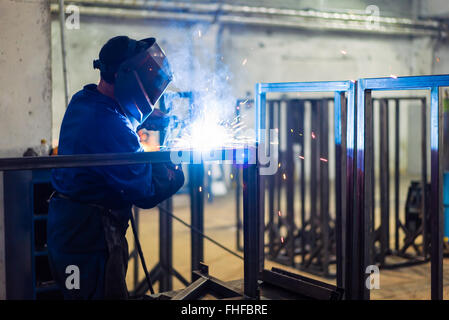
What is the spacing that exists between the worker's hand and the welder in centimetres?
31

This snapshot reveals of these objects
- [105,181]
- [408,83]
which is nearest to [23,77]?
[105,181]

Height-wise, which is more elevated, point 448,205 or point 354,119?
point 354,119

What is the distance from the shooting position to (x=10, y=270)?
354 centimetres

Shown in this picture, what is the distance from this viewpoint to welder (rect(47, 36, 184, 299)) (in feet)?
7.27

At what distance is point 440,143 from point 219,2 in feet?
20.5

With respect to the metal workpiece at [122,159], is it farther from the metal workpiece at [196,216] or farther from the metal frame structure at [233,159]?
the metal workpiece at [196,216]

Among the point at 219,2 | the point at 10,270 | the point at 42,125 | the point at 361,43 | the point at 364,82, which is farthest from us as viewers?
the point at 361,43

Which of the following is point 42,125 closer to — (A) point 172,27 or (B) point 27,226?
(B) point 27,226

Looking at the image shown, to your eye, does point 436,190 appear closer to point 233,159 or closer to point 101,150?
point 233,159

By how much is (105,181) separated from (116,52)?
1.84ft

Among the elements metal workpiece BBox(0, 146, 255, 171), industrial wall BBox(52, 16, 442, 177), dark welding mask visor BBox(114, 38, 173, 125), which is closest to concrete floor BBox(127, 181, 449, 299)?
metal workpiece BBox(0, 146, 255, 171)

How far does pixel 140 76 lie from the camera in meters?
2.30

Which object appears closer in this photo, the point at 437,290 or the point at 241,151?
the point at 241,151

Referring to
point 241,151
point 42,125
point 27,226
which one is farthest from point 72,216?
point 42,125
